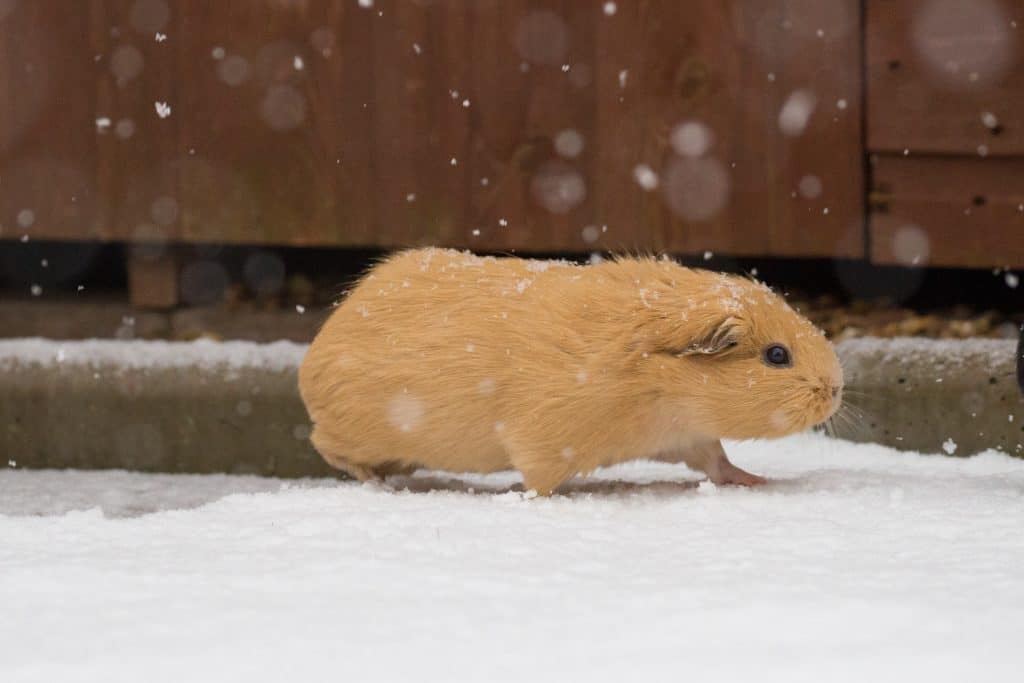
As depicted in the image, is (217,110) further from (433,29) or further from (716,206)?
(716,206)

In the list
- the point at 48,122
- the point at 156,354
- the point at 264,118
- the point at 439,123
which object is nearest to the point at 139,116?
the point at 48,122

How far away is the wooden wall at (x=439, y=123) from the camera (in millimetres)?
5594

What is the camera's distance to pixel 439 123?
5758mm

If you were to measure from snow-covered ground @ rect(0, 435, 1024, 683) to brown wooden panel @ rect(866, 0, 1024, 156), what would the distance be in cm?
185

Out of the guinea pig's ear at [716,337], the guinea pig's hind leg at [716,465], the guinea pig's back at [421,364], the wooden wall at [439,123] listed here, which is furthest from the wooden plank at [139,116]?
the guinea pig's ear at [716,337]

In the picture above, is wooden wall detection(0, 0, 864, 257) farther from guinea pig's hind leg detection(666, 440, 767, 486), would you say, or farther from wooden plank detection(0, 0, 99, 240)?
guinea pig's hind leg detection(666, 440, 767, 486)

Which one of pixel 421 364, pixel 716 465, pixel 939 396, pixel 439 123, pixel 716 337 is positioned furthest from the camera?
pixel 439 123

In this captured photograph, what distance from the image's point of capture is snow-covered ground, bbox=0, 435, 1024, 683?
2.42 m

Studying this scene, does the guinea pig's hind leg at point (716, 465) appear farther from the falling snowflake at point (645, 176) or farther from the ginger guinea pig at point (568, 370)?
the falling snowflake at point (645, 176)

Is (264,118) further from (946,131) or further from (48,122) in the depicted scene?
(946,131)

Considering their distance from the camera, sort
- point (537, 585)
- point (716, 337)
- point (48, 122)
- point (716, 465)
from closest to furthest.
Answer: point (537, 585), point (716, 337), point (716, 465), point (48, 122)

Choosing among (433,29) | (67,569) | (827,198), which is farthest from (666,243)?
(67,569)

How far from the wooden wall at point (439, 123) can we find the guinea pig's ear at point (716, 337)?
83.1 inches

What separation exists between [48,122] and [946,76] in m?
3.61
